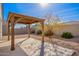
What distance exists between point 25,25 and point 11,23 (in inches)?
9.2

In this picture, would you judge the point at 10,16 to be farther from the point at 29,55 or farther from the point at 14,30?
the point at 29,55

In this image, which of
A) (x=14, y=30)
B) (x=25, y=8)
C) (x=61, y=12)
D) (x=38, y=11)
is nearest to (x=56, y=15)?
(x=61, y=12)

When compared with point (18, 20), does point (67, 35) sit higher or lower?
lower

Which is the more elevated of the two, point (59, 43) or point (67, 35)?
point (67, 35)

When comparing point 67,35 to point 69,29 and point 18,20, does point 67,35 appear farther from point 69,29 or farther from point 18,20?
point 18,20

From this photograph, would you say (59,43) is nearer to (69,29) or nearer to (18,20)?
(69,29)

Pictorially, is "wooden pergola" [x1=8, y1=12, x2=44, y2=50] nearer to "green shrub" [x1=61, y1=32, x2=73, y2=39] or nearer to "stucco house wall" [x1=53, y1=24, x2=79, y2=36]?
"stucco house wall" [x1=53, y1=24, x2=79, y2=36]

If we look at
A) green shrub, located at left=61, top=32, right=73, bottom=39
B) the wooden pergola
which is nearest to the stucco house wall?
green shrub, located at left=61, top=32, right=73, bottom=39

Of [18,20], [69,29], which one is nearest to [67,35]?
[69,29]

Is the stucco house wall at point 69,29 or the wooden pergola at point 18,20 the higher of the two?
the wooden pergola at point 18,20

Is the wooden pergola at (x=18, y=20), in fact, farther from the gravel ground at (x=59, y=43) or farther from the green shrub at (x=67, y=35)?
the green shrub at (x=67, y=35)

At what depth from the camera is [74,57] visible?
248cm

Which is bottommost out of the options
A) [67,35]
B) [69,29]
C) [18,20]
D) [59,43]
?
[59,43]

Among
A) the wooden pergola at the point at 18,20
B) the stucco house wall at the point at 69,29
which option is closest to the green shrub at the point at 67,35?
the stucco house wall at the point at 69,29
